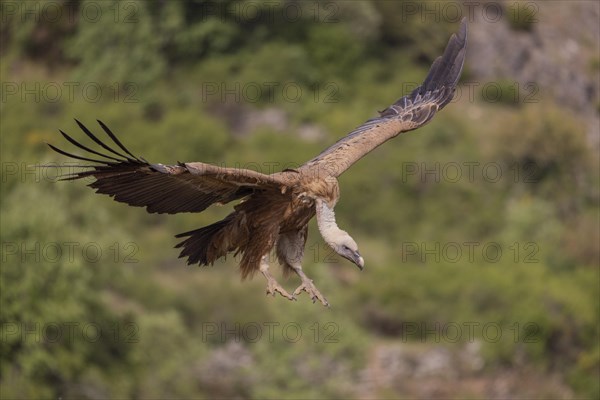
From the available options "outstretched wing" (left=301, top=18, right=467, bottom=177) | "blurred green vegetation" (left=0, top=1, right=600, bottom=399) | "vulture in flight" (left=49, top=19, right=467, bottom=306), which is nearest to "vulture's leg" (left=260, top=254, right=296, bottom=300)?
"vulture in flight" (left=49, top=19, right=467, bottom=306)

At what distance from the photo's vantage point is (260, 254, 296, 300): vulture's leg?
14242 millimetres

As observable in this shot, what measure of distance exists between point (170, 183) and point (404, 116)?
3.93 meters

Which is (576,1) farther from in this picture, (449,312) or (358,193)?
(449,312)

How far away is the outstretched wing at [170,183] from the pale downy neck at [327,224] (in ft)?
1.49

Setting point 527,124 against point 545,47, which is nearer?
point 527,124

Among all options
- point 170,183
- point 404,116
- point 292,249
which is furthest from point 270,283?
point 404,116

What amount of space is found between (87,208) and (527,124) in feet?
48.9

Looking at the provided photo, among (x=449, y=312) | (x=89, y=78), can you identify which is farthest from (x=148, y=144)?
(x=449, y=312)

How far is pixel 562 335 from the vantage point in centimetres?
3888

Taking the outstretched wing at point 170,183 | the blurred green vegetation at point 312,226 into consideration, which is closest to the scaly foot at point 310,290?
the outstretched wing at point 170,183

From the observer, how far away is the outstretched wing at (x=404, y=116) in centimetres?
1505

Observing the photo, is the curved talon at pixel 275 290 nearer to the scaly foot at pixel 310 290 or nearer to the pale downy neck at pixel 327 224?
the scaly foot at pixel 310 290

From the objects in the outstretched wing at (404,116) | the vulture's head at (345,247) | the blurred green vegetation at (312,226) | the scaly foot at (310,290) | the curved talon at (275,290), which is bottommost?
the curved talon at (275,290)

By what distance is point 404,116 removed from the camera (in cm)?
1678
